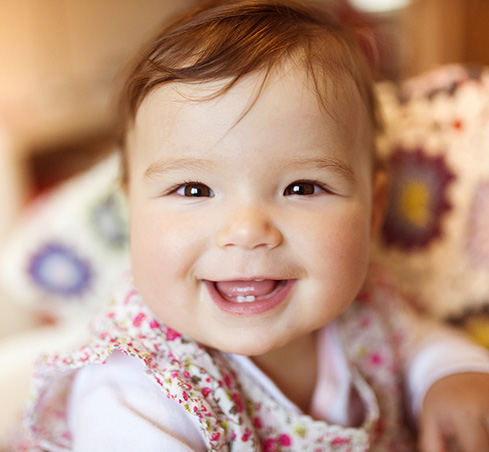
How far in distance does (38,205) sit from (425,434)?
782 millimetres

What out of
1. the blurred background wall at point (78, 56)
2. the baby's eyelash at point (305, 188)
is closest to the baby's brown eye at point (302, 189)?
the baby's eyelash at point (305, 188)

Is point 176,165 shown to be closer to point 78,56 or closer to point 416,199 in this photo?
point 416,199

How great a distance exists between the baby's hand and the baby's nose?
338 millimetres

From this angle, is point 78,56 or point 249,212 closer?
point 249,212

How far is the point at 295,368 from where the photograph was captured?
2.36 feet

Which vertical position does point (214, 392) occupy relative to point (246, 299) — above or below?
below

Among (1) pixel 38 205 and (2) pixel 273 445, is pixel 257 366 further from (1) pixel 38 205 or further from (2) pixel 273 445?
(1) pixel 38 205

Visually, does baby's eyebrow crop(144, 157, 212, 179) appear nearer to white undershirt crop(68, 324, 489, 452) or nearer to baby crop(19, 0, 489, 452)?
baby crop(19, 0, 489, 452)

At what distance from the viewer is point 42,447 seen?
677 mm

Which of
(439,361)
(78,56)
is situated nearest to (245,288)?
(439,361)

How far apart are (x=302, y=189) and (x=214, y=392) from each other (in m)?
0.24

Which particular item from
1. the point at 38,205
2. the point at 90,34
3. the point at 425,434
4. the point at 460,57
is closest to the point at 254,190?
the point at 425,434

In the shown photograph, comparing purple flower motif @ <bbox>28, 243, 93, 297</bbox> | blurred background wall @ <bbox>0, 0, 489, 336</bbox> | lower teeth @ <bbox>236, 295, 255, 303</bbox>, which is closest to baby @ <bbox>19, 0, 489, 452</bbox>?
lower teeth @ <bbox>236, 295, 255, 303</bbox>

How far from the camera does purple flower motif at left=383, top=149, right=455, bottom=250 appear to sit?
86 cm
